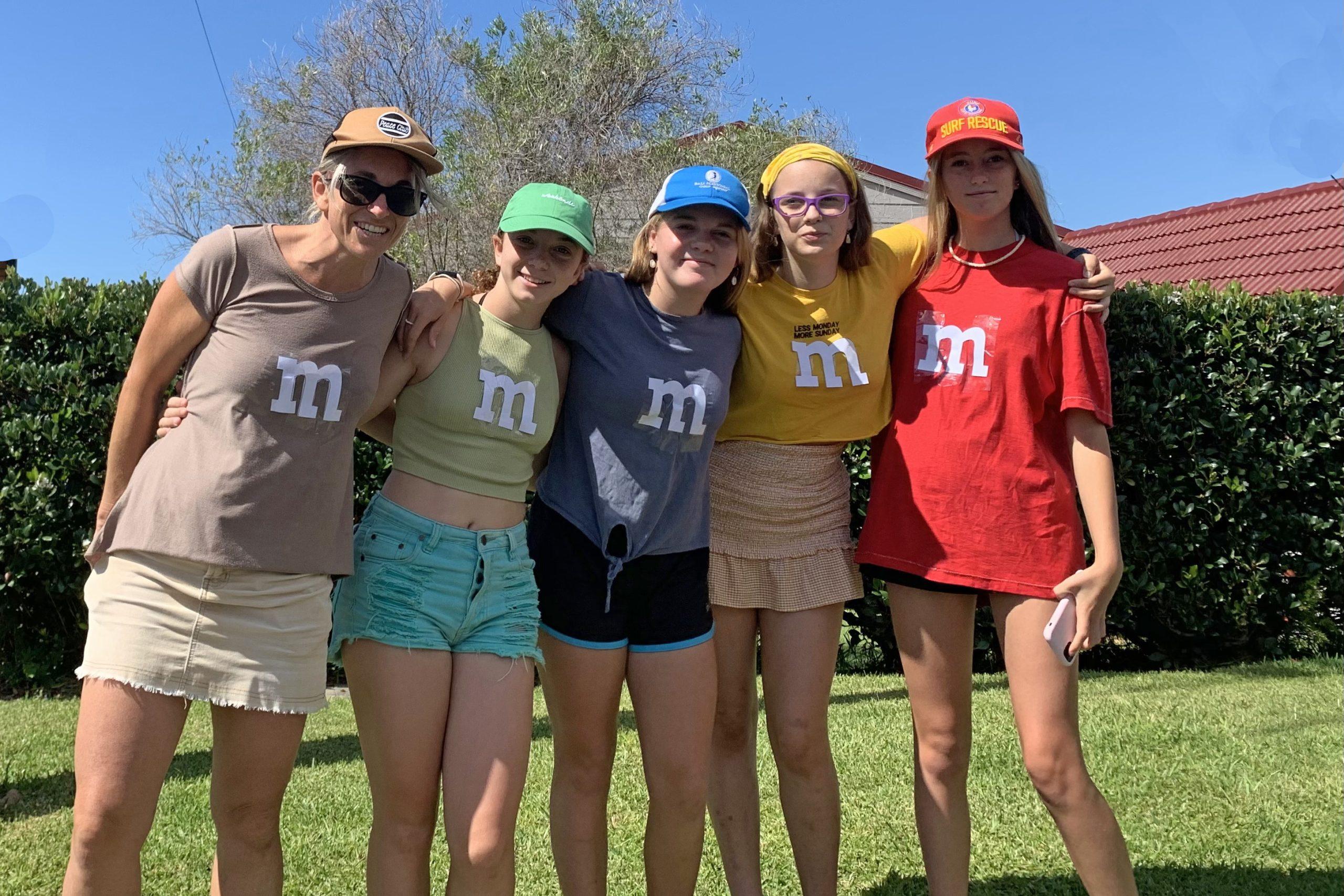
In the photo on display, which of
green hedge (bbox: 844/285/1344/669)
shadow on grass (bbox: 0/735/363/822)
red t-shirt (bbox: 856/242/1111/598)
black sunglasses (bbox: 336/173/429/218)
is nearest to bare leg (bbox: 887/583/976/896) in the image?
red t-shirt (bbox: 856/242/1111/598)

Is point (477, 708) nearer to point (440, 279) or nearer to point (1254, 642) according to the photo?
point (440, 279)

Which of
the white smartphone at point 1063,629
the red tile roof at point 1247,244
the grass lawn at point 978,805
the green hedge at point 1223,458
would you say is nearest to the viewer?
the white smartphone at point 1063,629

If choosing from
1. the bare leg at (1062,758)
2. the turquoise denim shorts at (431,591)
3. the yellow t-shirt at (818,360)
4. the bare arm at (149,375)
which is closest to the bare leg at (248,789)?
the turquoise denim shorts at (431,591)

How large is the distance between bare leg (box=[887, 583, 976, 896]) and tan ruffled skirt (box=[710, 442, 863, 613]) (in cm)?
21

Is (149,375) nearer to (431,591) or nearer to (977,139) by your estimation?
(431,591)

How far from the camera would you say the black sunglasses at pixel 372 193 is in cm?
262

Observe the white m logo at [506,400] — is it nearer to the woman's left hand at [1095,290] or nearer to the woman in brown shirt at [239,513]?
the woman in brown shirt at [239,513]

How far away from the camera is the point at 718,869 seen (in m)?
3.98

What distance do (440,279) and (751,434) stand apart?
1.02m

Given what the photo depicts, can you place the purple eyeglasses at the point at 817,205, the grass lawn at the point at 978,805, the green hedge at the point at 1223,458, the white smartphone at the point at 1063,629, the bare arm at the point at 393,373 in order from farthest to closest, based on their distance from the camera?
the green hedge at the point at 1223,458 < the grass lawn at the point at 978,805 < the purple eyeglasses at the point at 817,205 < the white smartphone at the point at 1063,629 < the bare arm at the point at 393,373

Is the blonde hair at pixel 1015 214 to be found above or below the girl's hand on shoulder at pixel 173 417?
above

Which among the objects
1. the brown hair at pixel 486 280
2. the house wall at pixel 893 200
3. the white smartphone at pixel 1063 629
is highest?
the house wall at pixel 893 200

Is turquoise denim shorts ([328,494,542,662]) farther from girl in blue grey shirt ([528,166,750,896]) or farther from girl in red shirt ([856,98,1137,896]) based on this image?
girl in red shirt ([856,98,1137,896])

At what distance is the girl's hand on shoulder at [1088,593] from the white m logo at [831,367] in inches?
31.8
